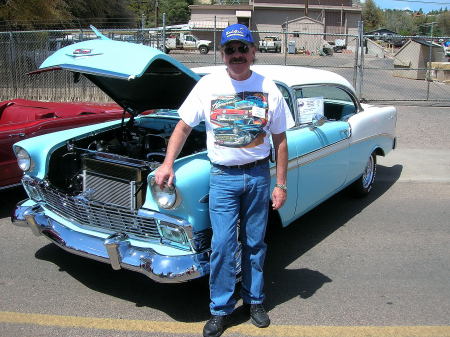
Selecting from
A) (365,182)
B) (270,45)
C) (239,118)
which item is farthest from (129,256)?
→ (270,45)

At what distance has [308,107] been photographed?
15.0 ft

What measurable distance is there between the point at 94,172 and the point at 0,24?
51.8 ft

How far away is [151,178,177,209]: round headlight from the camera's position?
307 cm

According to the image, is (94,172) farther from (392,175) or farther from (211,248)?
(392,175)

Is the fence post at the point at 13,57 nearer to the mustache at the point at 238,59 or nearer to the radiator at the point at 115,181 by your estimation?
the radiator at the point at 115,181

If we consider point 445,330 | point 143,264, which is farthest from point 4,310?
point 445,330

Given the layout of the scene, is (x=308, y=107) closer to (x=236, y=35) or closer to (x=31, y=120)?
(x=236, y=35)

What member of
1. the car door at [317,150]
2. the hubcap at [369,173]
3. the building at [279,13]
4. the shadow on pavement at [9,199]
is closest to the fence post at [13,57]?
the shadow on pavement at [9,199]

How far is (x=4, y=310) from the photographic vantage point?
3363mm

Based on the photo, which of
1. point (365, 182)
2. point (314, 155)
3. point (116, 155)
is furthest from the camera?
point (365, 182)

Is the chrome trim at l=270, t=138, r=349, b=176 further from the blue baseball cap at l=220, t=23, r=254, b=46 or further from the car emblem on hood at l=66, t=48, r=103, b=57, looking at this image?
the car emblem on hood at l=66, t=48, r=103, b=57

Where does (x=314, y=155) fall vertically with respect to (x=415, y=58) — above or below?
below

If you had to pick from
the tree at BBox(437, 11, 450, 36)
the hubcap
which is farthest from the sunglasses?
the tree at BBox(437, 11, 450, 36)

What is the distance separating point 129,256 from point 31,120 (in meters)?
3.45
